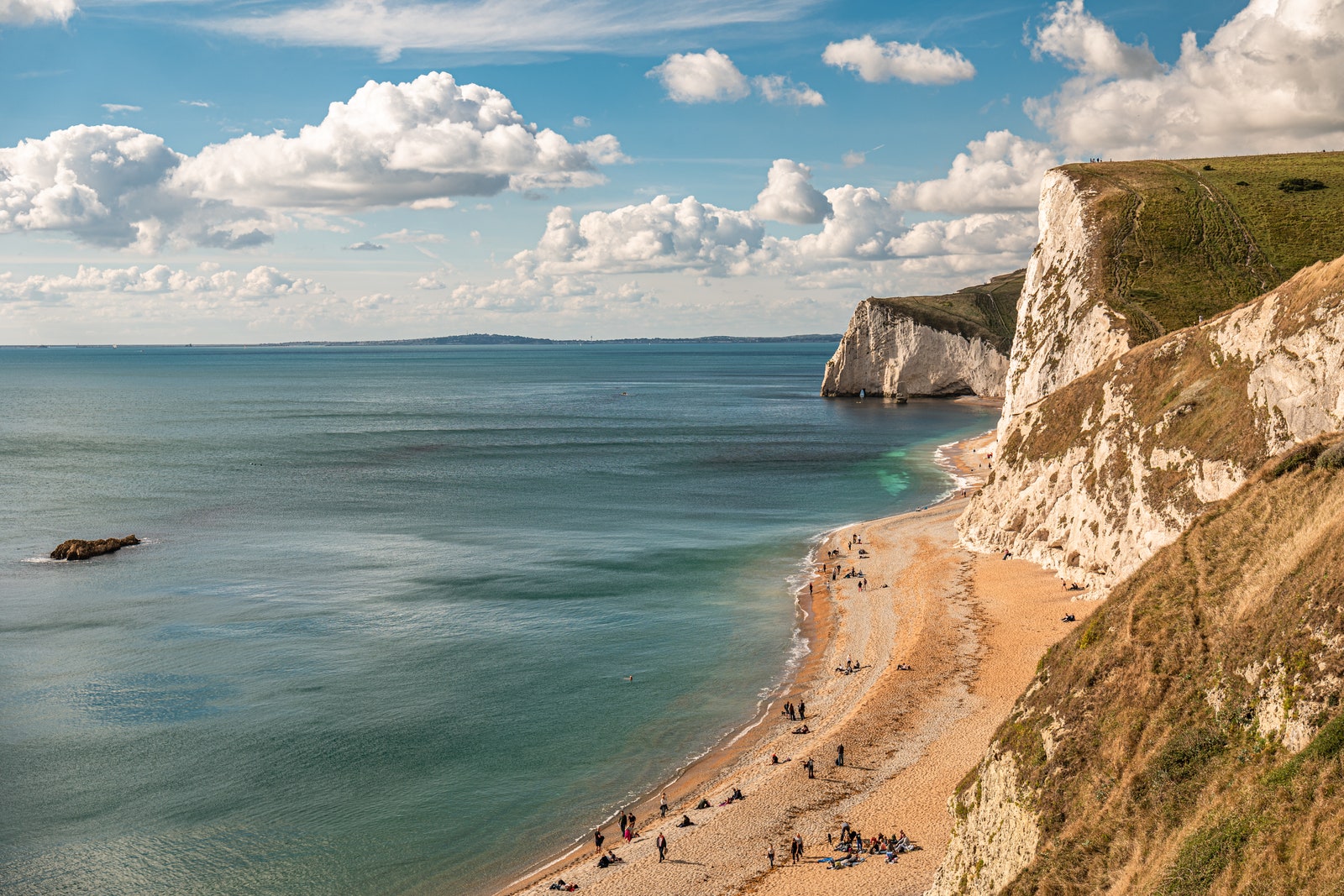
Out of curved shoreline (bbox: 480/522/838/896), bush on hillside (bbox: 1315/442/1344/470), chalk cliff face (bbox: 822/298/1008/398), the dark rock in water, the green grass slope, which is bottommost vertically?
curved shoreline (bbox: 480/522/838/896)

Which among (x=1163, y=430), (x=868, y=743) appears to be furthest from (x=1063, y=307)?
(x=868, y=743)

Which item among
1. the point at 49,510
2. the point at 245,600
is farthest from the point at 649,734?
the point at 49,510

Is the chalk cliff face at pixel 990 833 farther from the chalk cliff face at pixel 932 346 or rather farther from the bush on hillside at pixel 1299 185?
the chalk cliff face at pixel 932 346

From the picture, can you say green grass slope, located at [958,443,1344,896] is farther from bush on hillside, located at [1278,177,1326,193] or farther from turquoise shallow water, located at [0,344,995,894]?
bush on hillside, located at [1278,177,1326,193]

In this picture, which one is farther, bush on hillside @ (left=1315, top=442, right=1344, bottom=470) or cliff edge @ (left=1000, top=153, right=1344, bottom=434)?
cliff edge @ (left=1000, top=153, right=1344, bottom=434)

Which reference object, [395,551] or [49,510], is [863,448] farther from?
[49,510]

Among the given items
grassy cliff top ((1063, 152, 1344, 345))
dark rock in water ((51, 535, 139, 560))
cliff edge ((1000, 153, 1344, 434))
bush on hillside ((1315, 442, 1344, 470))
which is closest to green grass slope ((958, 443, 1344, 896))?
bush on hillside ((1315, 442, 1344, 470))

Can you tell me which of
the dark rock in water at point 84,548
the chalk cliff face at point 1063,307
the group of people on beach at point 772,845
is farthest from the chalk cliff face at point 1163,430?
the dark rock in water at point 84,548
